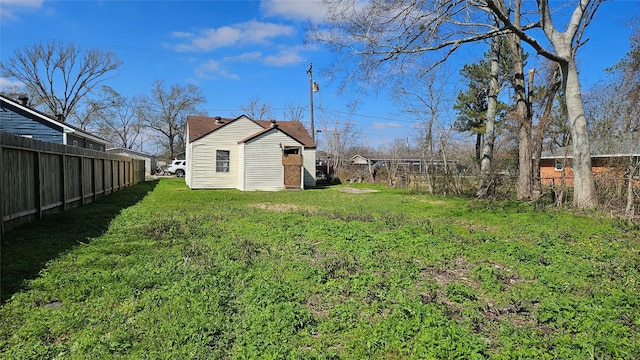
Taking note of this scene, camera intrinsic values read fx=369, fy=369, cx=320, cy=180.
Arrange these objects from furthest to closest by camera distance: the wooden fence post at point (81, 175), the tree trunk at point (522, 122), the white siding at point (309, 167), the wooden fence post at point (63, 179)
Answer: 1. the white siding at point (309, 167)
2. the tree trunk at point (522, 122)
3. the wooden fence post at point (81, 175)
4. the wooden fence post at point (63, 179)

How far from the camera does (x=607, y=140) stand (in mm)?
17672

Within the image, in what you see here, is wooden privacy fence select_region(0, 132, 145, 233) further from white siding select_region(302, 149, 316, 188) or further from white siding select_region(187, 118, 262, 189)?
white siding select_region(302, 149, 316, 188)

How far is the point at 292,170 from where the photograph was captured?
751 inches

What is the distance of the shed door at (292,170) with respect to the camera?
18.9 metres

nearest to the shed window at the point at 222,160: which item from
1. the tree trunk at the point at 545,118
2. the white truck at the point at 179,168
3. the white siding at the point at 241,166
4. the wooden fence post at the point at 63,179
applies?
the white siding at the point at 241,166

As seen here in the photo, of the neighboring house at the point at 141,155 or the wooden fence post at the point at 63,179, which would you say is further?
the neighboring house at the point at 141,155

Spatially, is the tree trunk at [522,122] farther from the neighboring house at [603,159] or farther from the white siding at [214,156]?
the white siding at [214,156]

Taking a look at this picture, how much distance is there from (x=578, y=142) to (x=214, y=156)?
1562cm

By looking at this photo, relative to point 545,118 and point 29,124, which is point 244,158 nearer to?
point 29,124

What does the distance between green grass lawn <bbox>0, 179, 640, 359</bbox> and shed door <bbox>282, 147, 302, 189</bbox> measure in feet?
40.5

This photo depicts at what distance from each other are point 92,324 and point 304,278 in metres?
1.99

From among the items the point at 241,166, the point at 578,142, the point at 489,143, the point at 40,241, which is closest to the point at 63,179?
the point at 40,241

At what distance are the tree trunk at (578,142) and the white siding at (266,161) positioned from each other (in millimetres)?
12245

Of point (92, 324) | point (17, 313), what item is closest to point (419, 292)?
point (92, 324)
